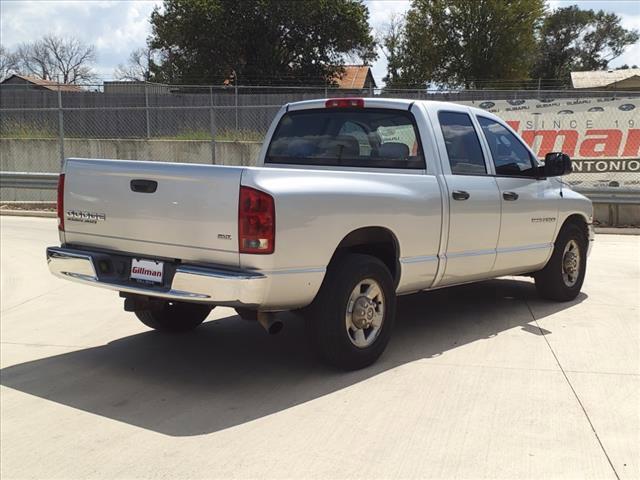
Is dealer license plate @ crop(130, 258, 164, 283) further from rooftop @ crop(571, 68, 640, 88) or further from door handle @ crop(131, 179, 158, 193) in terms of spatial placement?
rooftop @ crop(571, 68, 640, 88)

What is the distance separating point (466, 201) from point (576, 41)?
67296mm

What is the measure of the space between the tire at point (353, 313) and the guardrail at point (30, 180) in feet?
Result: 39.2

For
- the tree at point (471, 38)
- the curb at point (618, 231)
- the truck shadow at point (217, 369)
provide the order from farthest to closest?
the tree at point (471, 38) → the curb at point (618, 231) → the truck shadow at point (217, 369)

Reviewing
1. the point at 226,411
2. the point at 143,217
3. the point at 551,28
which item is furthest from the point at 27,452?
the point at 551,28

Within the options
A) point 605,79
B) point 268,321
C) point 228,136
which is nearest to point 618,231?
point 268,321

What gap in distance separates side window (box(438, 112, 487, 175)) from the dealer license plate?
8.16 feet

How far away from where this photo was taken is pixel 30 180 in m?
15.4

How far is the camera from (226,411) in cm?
409

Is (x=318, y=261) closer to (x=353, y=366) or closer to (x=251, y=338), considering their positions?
(x=353, y=366)

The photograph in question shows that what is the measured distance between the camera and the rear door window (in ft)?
17.1

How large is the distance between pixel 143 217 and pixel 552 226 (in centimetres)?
401

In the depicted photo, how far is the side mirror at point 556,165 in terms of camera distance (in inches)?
241

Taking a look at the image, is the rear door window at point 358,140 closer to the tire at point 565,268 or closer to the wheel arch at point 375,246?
the wheel arch at point 375,246

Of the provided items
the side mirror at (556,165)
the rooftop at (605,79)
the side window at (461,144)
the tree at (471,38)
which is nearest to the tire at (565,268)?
the side mirror at (556,165)
